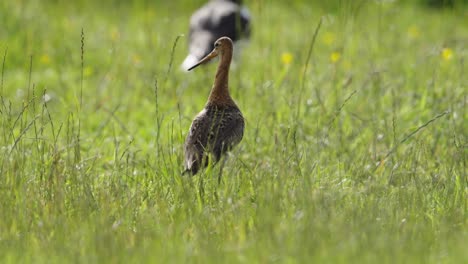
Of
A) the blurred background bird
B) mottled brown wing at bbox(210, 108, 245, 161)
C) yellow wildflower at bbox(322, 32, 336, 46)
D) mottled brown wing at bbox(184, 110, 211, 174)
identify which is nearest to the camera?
mottled brown wing at bbox(184, 110, 211, 174)

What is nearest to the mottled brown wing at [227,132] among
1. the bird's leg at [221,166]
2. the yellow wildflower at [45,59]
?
the bird's leg at [221,166]

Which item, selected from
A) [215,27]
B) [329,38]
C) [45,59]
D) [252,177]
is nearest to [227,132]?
[252,177]

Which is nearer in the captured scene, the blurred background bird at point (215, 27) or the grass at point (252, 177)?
the grass at point (252, 177)

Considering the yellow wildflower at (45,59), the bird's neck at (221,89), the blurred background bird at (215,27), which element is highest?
the blurred background bird at (215,27)

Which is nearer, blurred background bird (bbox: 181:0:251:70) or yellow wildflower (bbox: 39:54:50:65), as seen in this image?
yellow wildflower (bbox: 39:54:50:65)

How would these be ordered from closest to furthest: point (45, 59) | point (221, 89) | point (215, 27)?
1. point (221, 89)
2. point (45, 59)
3. point (215, 27)

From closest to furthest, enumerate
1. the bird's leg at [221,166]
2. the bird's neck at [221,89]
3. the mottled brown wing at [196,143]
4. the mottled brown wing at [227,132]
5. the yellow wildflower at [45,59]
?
1. the bird's leg at [221,166]
2. the mottled brown wing at [196,143]
3. the mottled brown wing at [227,132]
4. the bird's neck at [221,89]
5. the yellow wildflower at [45,59]

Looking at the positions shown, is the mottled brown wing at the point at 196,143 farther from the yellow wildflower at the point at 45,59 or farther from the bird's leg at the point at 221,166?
the yellow wildflower at the point at 45,59

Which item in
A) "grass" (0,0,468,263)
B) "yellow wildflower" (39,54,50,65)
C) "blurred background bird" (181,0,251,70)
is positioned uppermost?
"blurred background bird" (181,0,251,70)

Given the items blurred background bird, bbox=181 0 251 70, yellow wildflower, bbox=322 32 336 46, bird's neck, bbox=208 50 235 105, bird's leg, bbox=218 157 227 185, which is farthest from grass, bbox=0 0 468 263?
yellow wildflower, bbox=322 32 336 46

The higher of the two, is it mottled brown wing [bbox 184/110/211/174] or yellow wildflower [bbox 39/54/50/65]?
yellow wildflower [bbox 39/54/50/65]

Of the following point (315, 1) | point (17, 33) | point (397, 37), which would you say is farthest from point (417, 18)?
point (17, 33)

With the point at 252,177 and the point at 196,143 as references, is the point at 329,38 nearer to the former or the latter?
the point at 196,143

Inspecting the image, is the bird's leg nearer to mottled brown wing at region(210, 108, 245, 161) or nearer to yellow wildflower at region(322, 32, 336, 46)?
mottled brown wing at region(210, 108, 245, 161)
